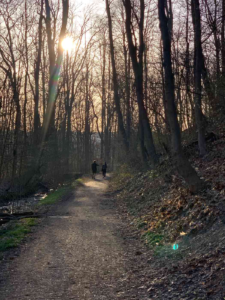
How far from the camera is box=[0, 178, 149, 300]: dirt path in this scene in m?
5.88

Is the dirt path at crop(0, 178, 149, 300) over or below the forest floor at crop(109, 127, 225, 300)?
below

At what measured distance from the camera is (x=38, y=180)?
1026 inches

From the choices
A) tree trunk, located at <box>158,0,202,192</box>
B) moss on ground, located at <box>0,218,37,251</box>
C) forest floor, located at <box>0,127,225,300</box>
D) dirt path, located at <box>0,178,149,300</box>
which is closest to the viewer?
forest floor, located at <box>0,127,225,300</box>

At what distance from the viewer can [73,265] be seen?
24.2 ft

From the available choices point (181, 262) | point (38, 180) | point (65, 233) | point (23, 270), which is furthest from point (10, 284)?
point (38, 180)

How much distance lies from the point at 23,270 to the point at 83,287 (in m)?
1.56

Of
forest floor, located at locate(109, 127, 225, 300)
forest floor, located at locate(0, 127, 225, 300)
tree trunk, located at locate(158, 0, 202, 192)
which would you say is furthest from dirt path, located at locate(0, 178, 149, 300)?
tree trunk, located at locate(158, 0, 202, 192)

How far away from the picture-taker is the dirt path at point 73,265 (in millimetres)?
5879

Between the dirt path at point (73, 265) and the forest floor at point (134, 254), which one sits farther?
the dirt path at point (73, 265)

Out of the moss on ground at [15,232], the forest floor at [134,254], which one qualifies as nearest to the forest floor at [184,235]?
the forest floor at [134,254]

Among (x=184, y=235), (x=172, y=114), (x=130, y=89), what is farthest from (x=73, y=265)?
(x=130, y=89)

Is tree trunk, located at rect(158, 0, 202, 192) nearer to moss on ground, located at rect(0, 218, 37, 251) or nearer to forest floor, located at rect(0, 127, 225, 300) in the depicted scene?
forest floor, located at rect(0, 127, 225, 300)

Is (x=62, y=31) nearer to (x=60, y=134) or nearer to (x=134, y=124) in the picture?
(x=134, y=124)

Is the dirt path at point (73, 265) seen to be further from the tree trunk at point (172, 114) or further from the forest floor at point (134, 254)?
the tree trunk at point (172, 114)
